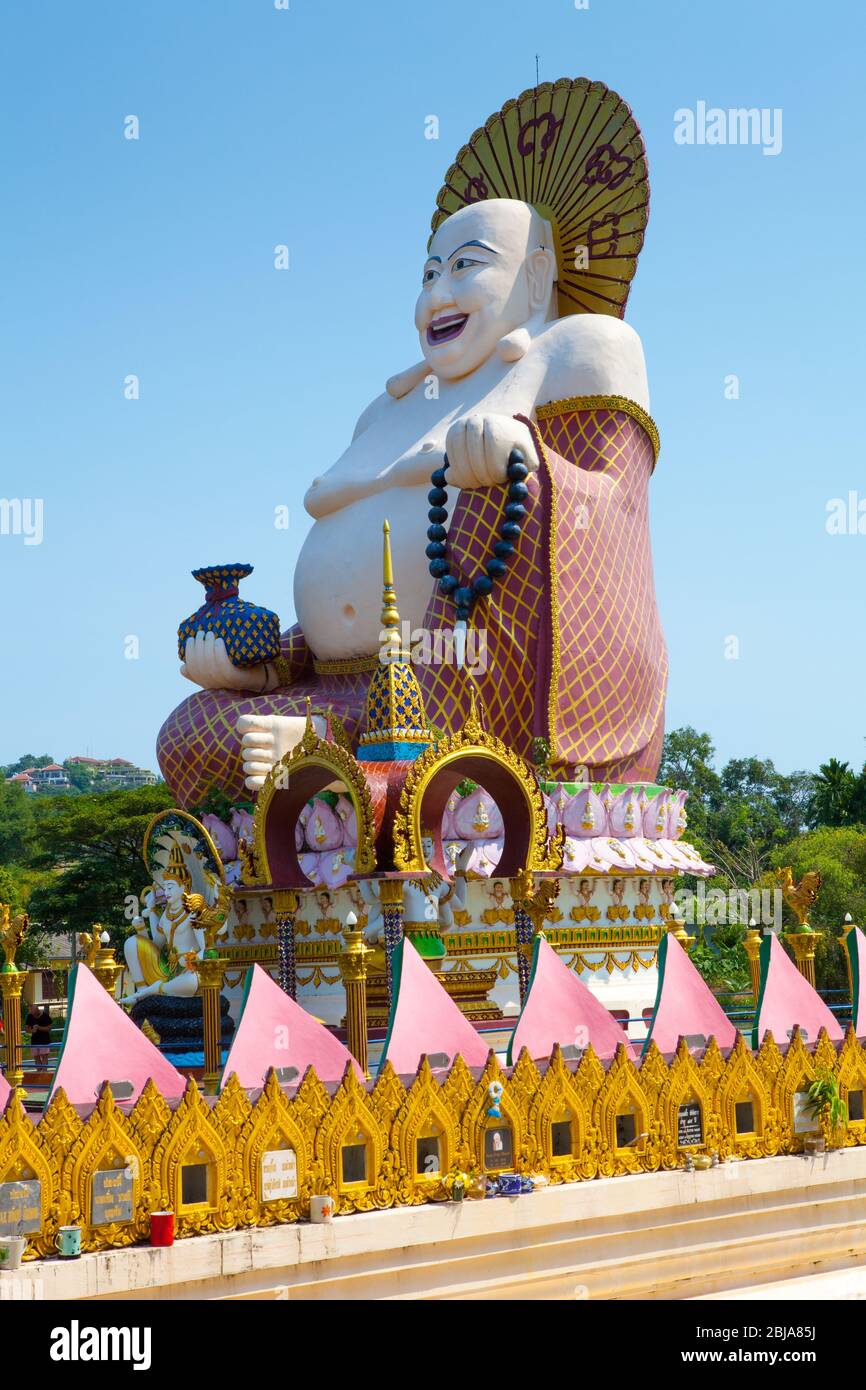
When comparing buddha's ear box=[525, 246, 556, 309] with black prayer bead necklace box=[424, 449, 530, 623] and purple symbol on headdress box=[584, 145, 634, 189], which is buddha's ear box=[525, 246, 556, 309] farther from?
black prayer bead necklace box=[424, 449, 530, 623]

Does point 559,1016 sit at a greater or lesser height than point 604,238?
lesser

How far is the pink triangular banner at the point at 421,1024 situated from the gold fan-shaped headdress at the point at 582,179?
1190cm

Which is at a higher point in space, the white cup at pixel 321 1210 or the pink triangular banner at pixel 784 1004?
the pink triangular banner at pixel 784 1004

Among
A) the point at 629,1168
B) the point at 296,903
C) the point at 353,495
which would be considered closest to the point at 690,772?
the point at 353,495

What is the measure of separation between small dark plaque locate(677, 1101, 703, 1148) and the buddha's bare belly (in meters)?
8.67

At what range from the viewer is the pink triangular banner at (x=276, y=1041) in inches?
428

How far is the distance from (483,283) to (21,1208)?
14204mm

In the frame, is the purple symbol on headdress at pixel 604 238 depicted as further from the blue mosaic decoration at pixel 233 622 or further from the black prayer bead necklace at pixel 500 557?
the blue mosaic decoration at pixel 233 622

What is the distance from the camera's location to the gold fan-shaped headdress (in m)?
20.9

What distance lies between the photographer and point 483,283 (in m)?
20.6

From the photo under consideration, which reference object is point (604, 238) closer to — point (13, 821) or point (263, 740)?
point (263, 740)

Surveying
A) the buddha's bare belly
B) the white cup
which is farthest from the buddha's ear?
the white cup

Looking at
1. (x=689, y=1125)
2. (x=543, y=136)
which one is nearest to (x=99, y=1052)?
(x=689, y=1125)

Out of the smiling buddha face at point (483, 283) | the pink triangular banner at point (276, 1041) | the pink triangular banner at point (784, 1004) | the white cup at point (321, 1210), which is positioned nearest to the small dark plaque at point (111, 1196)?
the white cup at point (321, 1210)
